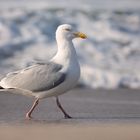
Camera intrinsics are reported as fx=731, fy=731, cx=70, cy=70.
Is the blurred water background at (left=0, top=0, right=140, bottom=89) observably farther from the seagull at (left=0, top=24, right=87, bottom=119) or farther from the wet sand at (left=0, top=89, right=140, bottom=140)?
the seagull at (left=0, top=24, right=87, bottom=119)

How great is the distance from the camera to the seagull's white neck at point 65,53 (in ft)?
26.8

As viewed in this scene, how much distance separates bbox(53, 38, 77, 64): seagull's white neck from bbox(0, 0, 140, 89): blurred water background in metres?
3.00

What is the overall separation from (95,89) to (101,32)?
4.67 m

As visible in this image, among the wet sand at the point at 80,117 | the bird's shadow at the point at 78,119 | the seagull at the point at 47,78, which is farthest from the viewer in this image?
the seagull at the point at 47,78

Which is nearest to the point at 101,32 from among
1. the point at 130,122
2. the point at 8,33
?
the point at 8,33

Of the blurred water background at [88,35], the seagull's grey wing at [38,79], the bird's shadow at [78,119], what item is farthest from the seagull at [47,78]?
the blurred water background at [88,35]

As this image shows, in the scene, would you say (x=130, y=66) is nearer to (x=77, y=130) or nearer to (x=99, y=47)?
(x=99, y=47)

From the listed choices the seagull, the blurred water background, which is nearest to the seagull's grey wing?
the seagull

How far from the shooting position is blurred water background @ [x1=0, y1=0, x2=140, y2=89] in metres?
13.2

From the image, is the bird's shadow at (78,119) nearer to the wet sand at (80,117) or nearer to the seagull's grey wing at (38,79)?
the wet sand at (80,117)

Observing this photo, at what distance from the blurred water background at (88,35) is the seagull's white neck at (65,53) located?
118 inches

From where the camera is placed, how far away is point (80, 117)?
8.39 m

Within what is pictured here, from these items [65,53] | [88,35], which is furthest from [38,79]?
[88,35]

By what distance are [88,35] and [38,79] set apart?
8301 mm
